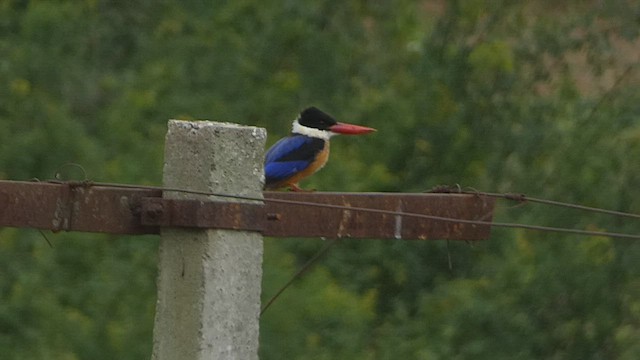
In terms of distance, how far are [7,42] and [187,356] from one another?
6.38 m

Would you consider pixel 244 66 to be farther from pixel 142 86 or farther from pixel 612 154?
pixel 612 154

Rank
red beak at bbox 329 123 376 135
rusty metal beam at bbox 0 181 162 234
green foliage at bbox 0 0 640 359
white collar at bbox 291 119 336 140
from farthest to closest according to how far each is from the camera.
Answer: green foliage at bbox 0 0 640 359 → white collar at bbox 291 119 336 140 → red beak at bbox 329 123 376 135 → rusty metal beam at bbox 0 181 162 234

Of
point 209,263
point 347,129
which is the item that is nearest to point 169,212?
point 209,263

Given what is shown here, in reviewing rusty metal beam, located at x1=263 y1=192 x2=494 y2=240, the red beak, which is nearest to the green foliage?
the red beak

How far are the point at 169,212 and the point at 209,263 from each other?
0.15m

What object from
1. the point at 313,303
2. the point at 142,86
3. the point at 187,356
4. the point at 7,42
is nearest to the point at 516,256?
the point at 313,303

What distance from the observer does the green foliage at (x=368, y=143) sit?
7.16 metres

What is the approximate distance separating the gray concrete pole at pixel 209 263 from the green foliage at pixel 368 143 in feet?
8.61

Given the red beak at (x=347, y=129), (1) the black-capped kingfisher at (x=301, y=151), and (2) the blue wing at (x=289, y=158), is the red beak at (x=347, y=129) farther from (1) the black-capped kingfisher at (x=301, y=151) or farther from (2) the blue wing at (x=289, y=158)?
(2) the blue wing at (x=289, y=158)

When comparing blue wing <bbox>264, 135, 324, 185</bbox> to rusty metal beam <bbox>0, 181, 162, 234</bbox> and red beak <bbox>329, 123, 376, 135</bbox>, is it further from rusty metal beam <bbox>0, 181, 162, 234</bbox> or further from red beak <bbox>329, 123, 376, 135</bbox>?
rusty metal beam <bbox>0, 181, 162, 234</bbox>

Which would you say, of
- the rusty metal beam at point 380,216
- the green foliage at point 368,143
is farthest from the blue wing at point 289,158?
the rusty metal beam at point 380,216

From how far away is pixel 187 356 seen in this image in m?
3.62

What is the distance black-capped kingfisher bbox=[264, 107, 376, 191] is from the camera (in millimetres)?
6152

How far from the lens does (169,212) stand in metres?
3.63
